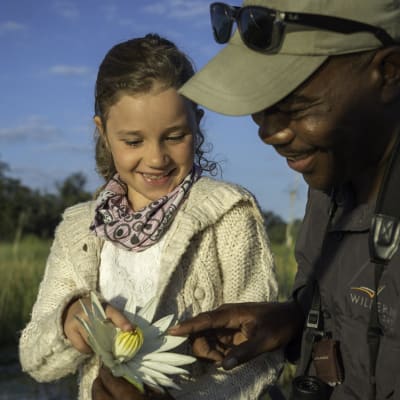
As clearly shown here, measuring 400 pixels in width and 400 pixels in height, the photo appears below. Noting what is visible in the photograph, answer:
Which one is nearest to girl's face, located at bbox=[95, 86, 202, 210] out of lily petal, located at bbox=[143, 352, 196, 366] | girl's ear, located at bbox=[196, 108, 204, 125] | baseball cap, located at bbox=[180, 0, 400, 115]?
girl's ear, located at bbox=[196, 108, 204, 125]

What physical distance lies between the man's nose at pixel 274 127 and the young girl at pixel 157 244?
0.67 meters

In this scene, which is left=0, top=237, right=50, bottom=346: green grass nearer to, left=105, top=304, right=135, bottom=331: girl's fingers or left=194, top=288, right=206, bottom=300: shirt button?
left=194, top=288, right=206, bottom=300: shirt button

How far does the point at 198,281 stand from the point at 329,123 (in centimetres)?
92

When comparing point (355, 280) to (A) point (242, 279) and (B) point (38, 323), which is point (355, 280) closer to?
(A) point (242, 279)

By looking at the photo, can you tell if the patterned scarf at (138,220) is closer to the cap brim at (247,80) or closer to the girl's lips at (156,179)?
the girl's lips at (156,179)

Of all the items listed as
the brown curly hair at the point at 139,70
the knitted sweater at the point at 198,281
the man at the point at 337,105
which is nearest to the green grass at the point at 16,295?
the knitted sweater at the point at 198,281

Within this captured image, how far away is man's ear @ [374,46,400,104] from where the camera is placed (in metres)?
1.81

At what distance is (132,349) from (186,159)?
0.85m

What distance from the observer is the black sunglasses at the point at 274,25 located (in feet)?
5.77

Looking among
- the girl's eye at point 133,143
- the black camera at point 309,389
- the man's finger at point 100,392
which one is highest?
the girl's eye at point 133,143

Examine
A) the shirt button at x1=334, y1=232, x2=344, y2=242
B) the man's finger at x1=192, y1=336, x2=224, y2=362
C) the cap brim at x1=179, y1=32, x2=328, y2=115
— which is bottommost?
the man's finger at x1=192, y1=336, x2=224, y2=362

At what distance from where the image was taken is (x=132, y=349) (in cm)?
201

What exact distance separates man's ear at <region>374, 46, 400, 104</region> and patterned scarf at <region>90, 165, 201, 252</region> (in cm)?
99

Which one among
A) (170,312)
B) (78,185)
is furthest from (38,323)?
(78,185)
